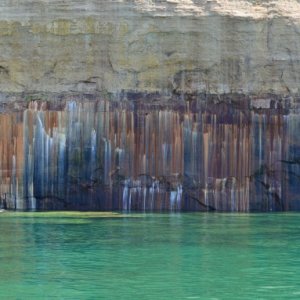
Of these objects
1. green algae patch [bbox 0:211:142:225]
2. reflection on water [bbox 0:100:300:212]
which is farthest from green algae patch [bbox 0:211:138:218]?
reflection on water [bbox 0:100:300:212]

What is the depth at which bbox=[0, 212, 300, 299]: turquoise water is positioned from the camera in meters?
14.0

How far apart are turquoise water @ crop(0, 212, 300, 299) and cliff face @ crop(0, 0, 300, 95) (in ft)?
21.5

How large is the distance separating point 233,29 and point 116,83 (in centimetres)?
400

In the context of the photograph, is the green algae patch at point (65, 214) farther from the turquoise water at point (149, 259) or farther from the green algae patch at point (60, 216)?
the turquoise water at point (149, 259)

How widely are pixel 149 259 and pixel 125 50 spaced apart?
15.0 metres

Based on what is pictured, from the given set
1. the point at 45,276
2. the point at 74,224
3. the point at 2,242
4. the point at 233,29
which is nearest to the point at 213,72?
the point at 233,29

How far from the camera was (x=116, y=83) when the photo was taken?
31094 mm

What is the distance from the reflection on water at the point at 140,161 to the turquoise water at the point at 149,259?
447 centimetres

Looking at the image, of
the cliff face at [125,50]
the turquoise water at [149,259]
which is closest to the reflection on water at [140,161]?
the cliff face at [125,50]

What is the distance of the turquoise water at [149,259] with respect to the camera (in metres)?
14.0

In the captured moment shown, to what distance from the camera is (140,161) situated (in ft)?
99.7

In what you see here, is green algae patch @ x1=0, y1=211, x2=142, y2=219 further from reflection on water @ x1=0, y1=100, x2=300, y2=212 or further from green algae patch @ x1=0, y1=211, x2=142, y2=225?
reflection on water @ x1=0, y1=100, x2=300, y2=212

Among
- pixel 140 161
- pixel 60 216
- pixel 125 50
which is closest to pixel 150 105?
pixel 140 161

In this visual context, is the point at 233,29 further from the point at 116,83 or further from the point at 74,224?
the point at 74,224
